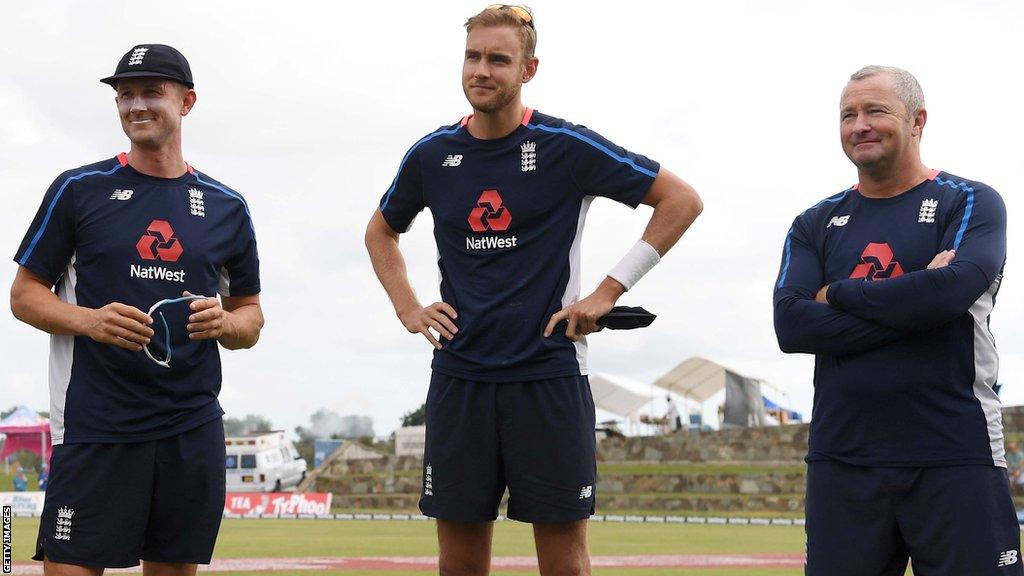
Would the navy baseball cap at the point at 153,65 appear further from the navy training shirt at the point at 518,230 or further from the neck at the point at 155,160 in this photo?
the navy training shirt at the point at 518,230

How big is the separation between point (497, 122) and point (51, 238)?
1875mm

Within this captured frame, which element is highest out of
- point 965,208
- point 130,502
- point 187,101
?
point 187,101

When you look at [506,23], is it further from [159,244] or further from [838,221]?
[159,244]

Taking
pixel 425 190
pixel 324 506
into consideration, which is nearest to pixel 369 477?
pixel 324 506

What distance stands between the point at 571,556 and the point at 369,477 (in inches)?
1428

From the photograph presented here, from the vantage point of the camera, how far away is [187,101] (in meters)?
5.42

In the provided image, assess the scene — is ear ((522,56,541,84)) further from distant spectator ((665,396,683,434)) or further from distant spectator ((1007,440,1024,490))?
distant spectator ((665,396,683,434))

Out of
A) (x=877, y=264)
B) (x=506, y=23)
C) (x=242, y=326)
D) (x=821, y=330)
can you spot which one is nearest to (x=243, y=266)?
(x=242, y=326)

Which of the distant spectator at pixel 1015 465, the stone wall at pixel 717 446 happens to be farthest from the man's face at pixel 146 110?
the stone wall at pixel 717 446

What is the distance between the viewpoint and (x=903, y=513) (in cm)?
471

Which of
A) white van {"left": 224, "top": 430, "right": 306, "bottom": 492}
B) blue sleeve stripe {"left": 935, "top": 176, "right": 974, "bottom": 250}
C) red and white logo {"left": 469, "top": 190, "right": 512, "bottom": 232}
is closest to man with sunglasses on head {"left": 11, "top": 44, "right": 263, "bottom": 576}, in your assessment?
red and white logo {"left": 469, "top": 190, "right": 512, "bottom": 232}

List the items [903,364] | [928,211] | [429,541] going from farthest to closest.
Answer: [429,541] < [928,211] < [903,364]

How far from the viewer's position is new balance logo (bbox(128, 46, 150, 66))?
520 centimetres

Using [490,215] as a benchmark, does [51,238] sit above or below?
below
